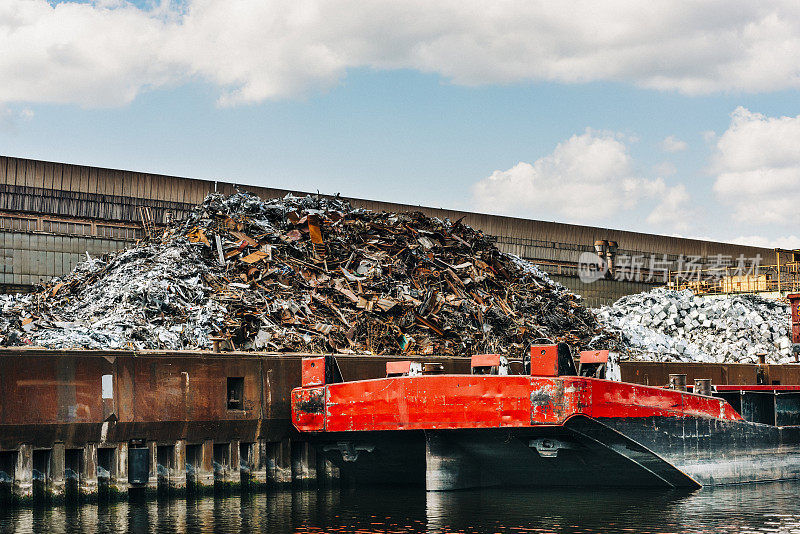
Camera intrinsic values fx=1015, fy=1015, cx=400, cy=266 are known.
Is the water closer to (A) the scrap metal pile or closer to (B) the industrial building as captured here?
(B) the industrial building

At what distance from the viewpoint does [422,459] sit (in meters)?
19.1

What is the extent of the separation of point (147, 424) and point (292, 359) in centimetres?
321

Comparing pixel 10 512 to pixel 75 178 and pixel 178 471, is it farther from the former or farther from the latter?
pixel 75 178

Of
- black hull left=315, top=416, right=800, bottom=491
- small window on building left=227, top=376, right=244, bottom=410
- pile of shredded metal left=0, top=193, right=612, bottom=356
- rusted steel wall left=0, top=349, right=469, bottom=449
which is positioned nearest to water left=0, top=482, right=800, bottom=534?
black hull left=315, top=416, right=800, bottom=491

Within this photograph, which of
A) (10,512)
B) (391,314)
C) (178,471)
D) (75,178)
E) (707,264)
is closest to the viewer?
(10,512)

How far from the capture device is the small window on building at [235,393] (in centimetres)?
1828

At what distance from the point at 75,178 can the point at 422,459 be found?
1540cm

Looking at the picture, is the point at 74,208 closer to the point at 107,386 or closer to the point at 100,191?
the point at 100,191

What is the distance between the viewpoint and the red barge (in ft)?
54.9

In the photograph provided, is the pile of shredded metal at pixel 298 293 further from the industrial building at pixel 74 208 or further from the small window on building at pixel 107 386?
the small window on building at pixel 107 386

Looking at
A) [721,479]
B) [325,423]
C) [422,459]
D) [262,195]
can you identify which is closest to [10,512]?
[325,423]

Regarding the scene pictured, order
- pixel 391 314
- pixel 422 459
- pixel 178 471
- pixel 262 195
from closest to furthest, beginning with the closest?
1. pixel 178 471
2. pixel 422 459
3. pixel 391 314
4. pixel 262 195

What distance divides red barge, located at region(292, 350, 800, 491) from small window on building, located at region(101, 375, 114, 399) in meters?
3.32

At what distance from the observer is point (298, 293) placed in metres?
23.6
